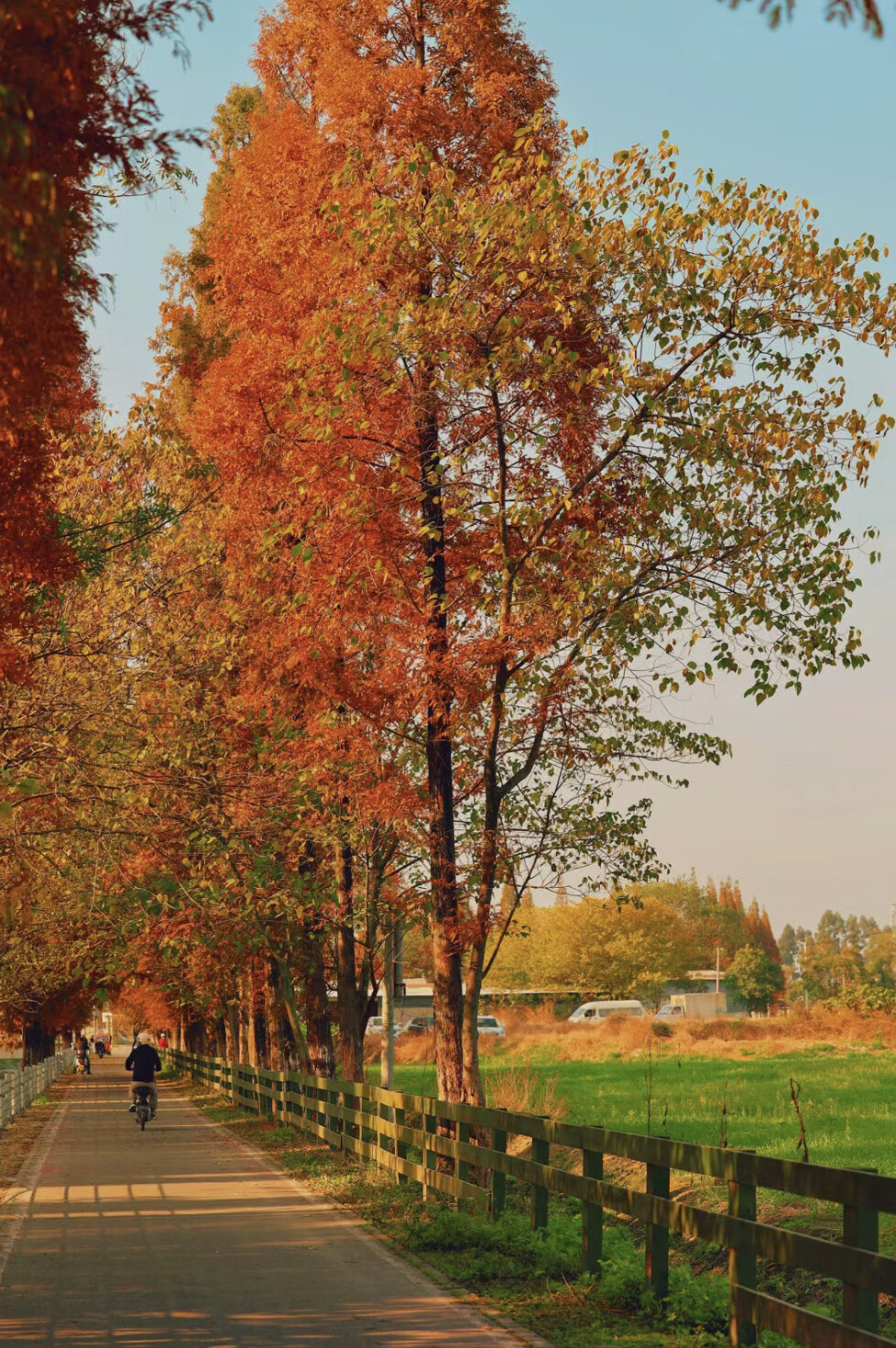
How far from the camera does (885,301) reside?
1414cm

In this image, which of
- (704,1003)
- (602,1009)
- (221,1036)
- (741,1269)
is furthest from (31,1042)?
(704,1003)

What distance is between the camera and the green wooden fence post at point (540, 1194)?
11.4 m

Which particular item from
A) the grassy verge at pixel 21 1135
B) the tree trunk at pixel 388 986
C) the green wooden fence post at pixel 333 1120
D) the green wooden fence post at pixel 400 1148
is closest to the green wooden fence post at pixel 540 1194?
the green wooden fence post at pixel 400 1148

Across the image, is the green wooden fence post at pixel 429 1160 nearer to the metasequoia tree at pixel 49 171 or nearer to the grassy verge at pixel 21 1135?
the grassy verge at pixel 21 1135

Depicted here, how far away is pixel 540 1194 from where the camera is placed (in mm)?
11547

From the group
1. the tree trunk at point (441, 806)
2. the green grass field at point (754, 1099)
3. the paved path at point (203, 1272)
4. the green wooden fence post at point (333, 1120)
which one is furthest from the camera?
the green grass field at point (754, 1099)

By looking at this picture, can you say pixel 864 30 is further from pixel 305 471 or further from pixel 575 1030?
pixel 575 1030

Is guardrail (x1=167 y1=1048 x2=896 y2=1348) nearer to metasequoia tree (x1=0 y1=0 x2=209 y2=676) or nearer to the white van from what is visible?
metasequoia tree (x1=0 y1=0 x2=209 y2=676)

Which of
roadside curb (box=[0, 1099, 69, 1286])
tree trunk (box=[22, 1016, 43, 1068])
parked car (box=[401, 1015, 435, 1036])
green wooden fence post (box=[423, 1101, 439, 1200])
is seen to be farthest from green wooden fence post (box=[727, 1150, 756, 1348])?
parked car (box=[401, 1015, 435, 1036])

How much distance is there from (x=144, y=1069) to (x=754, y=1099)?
508 inches

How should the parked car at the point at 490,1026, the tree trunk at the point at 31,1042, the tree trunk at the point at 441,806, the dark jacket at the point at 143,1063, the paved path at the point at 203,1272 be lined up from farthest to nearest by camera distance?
1. the parked car at the point at 490,1026
2. the tree trunk at the point at 31,1042
3. the dark jacket at the point at 143,1063
4. the tree trunk at the point at 441,806
5. the paved path at the point at 203,1272

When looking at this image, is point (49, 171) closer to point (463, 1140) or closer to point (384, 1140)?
point (463, 1140)

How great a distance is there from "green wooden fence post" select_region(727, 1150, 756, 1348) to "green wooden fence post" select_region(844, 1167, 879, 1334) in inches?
42.4

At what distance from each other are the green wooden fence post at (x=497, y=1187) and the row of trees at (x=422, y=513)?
310cm
